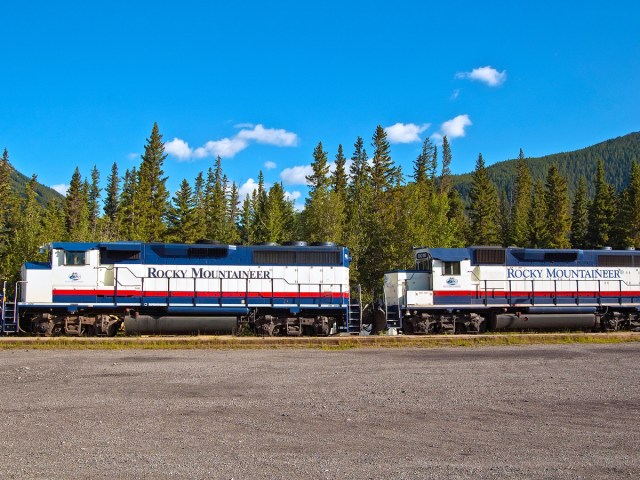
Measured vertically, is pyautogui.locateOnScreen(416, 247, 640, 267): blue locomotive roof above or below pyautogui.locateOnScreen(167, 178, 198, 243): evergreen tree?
below

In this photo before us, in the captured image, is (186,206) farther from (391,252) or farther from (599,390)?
(599,390)

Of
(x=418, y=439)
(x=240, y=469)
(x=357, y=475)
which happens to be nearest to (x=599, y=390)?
(x=418, y=439)

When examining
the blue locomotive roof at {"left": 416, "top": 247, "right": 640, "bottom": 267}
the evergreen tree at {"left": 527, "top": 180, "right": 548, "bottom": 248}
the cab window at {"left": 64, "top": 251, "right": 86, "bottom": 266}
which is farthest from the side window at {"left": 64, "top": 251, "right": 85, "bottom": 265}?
the evergreen tree at {"left": 527, "top": 180, "right": 548, "bottom": 248}

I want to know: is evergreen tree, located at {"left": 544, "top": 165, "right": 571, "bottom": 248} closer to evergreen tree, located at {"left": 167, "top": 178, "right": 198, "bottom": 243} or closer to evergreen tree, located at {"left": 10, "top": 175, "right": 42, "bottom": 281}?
evergreen tree, located at {"left": 167, "top": 178, "right": 198, "bottom": 243}

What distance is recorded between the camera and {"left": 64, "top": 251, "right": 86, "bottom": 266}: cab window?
2022cm

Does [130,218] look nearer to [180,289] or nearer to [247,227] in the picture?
[247,227]

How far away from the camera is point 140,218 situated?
5688cm

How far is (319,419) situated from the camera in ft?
26.0

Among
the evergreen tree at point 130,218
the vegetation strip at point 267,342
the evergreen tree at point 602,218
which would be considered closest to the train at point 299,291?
the vegetation strip at point 267,342

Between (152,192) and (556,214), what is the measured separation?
46706 millimetres

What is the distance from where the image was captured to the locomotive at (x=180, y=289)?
65.3 feet

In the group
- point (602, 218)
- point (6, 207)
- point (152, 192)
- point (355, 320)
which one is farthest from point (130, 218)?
point (602, 218)

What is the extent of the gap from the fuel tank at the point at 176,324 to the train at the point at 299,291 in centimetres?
4

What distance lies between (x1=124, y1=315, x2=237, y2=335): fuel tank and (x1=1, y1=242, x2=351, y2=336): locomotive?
4 cm
